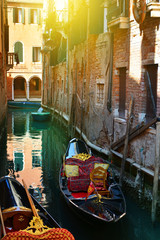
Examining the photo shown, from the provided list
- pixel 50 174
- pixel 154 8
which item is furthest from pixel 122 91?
pixel 50 174

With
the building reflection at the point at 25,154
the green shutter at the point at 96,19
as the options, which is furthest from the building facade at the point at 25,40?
the green shutter at the point at 96,19

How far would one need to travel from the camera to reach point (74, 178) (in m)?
7.05

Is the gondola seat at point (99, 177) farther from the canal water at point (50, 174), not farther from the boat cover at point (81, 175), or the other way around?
the canal water at point (50, 174)

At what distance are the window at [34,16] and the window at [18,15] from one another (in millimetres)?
585

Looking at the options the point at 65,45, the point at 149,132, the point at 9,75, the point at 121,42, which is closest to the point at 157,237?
the point at 149,132

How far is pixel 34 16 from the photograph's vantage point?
2931cm

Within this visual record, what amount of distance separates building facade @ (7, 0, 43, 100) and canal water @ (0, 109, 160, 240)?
10.8 meters

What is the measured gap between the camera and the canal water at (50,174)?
19.9ft

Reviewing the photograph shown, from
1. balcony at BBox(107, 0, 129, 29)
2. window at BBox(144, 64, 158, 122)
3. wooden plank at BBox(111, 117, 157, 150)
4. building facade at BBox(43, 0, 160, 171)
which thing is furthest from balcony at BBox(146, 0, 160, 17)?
wooden plank at BBox(111, 117, 157, 150)

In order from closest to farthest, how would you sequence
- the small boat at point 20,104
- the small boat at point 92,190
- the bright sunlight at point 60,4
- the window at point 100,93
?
the small boat at point 92,190, the window at point 100,93, the bright sunlight at point 60,4, the small boat at point 20,104

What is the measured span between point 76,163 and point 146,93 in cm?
200

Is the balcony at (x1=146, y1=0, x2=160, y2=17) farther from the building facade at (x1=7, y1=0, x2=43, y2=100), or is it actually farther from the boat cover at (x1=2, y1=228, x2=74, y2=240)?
the building facade at (x1=7, y1=0, x2=43, y2=100)

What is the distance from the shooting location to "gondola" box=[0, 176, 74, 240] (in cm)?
392

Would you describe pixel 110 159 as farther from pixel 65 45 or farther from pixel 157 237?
pixel 65 45
